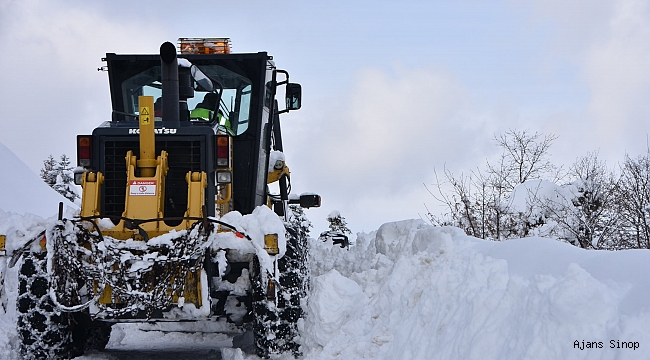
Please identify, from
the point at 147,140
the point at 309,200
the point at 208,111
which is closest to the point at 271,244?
the point at 147,140

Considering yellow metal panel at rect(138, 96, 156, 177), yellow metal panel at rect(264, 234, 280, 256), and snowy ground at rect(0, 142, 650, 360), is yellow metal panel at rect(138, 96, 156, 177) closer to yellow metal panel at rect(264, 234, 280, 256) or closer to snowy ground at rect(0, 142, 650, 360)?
snowy ground at rect(0, 142, 650, 360)

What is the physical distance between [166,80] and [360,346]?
309 cm

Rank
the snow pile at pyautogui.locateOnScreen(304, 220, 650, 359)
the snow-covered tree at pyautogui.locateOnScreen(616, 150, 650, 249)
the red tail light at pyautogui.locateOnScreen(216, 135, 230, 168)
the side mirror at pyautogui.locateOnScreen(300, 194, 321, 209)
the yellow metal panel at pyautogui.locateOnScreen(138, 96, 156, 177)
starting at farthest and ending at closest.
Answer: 1. the snow-covered tree at pyautogui.locateOnScreen(616, 150, 650, 249)
2. the side mirror at pyautogui.locateOnScreen(300, 194, 321, 209)
3. the red tail light at pyautogui.locateOnScreen(216, 135, 230, 168)
4. the yellow metal panel at pyautogui.locateOnScreen(138, 96, 156, 177)
5. the snow pile at pyautogui.locateOnScreen(304, 220, 650, 359)

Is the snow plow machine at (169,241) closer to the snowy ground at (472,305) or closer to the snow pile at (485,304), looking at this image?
the snowy ground at (472,305)

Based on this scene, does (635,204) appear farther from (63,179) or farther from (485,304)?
(63,179)

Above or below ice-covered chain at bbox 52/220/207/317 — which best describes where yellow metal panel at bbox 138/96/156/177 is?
above

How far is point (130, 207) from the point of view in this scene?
6371mm

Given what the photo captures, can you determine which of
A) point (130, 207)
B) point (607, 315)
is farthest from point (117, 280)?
point (607, 315)

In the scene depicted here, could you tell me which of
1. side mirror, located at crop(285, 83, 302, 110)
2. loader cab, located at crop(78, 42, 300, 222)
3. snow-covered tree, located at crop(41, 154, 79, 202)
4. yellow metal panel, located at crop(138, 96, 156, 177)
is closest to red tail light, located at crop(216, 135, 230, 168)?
loader cab, located at crop(78, 42, 300, 222)

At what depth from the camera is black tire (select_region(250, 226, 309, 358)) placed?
629cm

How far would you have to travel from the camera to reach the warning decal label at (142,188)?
20.9 ft

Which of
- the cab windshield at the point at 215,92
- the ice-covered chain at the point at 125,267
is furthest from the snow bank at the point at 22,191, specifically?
the ice-covered chain at the point at 125,267

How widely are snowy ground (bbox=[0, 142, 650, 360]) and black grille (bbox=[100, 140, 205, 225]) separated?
2.40 feet

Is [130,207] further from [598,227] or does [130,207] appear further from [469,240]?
[598,227]
